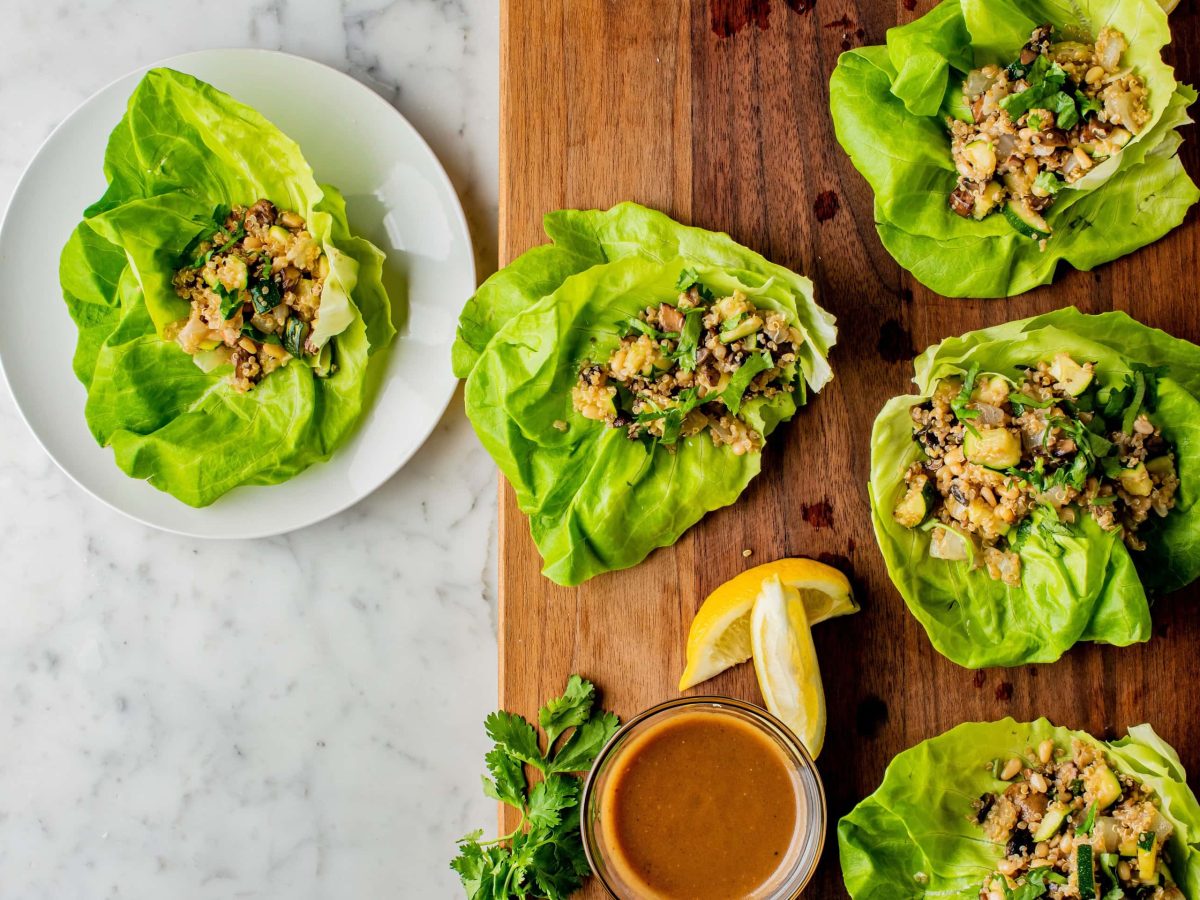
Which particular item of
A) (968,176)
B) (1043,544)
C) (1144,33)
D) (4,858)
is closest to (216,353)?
(4,858)

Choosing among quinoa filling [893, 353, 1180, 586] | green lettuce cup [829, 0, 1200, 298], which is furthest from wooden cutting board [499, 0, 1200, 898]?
quinoa filling [893, 353, 1180, 586]

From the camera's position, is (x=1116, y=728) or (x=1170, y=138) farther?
(x=1116, y=728)

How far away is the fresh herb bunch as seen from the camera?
7.88ft

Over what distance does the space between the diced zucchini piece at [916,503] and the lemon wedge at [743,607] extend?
0.66 ft

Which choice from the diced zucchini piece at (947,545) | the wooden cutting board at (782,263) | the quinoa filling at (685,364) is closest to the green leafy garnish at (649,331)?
the quinoa filling at (685,364)

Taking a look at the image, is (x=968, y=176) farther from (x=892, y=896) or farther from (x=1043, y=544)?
(x=892, y=896)

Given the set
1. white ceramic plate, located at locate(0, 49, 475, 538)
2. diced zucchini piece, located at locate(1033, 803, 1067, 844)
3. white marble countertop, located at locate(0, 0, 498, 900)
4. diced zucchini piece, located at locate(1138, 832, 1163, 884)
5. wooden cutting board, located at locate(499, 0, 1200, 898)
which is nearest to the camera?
diced zucchini piece, located at locate(1138, 832, 1163, 884)

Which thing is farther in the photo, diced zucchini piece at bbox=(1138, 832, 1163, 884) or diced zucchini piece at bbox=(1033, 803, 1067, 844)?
diced zucchini piece at bbox=(1033, 803, 1067, 844)

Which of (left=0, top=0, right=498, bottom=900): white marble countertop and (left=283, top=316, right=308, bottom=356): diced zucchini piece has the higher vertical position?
(left=283, top=316, right=308, bottom=356): diced zucchini piece

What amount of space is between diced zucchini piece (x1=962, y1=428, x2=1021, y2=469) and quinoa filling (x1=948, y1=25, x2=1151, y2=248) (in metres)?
0.49

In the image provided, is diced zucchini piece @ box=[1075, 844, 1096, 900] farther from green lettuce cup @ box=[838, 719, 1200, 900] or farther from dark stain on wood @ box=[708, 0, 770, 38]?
dark stain on wood @ box=[708, 0, 770, 38]

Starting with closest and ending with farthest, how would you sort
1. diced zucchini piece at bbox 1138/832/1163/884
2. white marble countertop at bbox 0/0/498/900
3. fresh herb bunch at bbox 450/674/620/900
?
diced zucchini piece at bbox 1138/832/1163/884 < fresh herb bunch at bbox 450/674/620/900 < white marble countertop at bbox 0/0/498/900

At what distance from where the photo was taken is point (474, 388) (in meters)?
2.39

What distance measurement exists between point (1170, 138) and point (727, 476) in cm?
123
